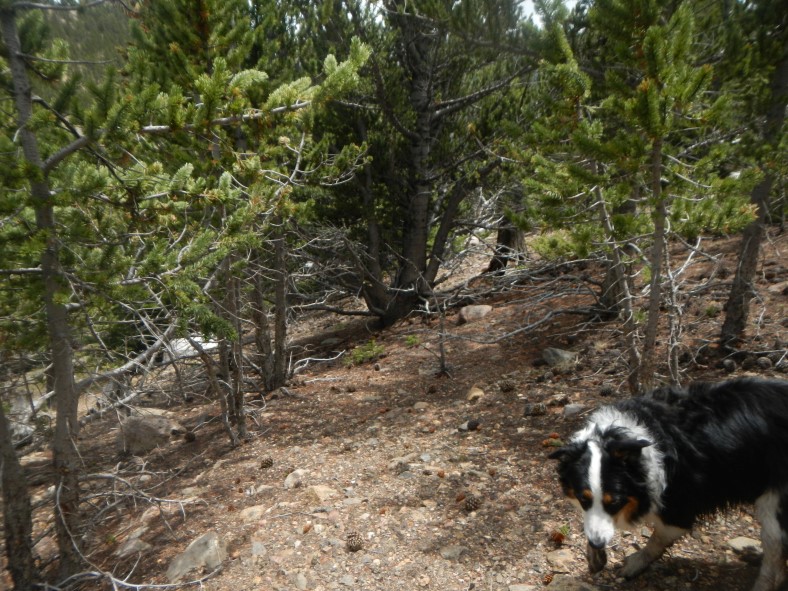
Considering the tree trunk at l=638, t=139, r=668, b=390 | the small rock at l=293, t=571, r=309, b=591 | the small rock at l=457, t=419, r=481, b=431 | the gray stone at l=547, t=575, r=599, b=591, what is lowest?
the small rock at l=293, t=571, r=309, b=591

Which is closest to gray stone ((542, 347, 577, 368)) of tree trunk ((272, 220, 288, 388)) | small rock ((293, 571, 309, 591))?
tree trunk ((272, 220, 288, 388))

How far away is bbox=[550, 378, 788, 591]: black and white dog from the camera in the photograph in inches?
115

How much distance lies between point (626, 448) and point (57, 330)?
4034 millimetres

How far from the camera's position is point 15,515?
358 cm

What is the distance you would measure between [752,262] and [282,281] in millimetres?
6122

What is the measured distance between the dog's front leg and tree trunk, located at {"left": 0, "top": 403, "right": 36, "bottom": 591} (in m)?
4.37

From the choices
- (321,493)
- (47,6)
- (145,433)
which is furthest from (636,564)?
(145,433)

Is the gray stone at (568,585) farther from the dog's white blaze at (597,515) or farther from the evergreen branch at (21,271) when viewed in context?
the evergreen branch at (21,271)

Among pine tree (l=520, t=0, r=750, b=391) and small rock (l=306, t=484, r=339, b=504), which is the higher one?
pine tree (l=520, t=0, r=750, b=391)

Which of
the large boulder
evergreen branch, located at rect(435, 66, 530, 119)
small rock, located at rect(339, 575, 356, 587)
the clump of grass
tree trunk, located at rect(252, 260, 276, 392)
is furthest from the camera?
the clump of grass

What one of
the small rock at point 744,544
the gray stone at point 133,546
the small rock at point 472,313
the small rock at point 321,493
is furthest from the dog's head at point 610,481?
the small rock at point 472,313

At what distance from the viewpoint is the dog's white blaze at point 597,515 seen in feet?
9.56

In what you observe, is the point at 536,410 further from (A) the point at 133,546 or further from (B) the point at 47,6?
(B) the point at 47,6

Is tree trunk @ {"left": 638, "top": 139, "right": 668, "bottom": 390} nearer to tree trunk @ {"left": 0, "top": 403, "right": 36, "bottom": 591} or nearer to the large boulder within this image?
tree trunk @ {"left": 0, "top": 403, "right": 36, "bottom": 591}
